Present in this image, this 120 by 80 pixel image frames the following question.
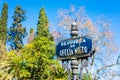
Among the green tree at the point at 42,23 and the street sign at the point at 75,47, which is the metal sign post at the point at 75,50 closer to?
the street sign at the point at 75,47

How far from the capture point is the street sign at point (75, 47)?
18.0 ft

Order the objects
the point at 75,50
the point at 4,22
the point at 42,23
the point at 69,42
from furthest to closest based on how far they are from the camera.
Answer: the point at 4,22 < the point at 42,23 < the point at 69,42 < the point at 75,50

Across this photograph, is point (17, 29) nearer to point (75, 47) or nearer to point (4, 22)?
point (4, 22)

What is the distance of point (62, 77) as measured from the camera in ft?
58.1

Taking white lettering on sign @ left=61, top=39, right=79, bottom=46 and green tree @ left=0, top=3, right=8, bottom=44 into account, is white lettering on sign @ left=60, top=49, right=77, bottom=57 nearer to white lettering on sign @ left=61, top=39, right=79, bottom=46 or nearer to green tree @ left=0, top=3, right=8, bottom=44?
white lettering on sign @ left=61, top=39, right=79, bottom=46

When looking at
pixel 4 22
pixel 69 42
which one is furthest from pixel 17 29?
pixel 69 42

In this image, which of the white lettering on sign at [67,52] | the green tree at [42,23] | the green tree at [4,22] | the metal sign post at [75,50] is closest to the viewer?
the metal sign post at [75,50]

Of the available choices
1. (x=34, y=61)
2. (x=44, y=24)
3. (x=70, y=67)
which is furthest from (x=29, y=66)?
(x=44, y=24)

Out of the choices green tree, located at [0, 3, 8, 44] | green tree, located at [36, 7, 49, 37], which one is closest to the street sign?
green tree, located at [36, 7, 49, 37]

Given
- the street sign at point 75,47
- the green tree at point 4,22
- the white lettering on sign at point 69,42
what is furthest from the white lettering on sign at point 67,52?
the green tree at point 4,22

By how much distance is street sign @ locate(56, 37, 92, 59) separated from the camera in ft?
18.0

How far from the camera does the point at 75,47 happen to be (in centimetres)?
558

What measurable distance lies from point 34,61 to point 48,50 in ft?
3.36

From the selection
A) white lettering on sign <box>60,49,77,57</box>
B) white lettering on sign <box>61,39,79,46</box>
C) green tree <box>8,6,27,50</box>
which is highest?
green tree <box>8,6,27,50</box>
